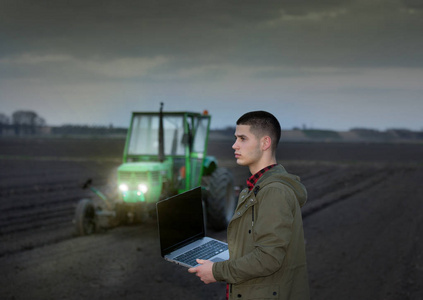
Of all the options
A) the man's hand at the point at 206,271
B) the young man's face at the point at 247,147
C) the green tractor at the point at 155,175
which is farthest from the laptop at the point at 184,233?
the green tractor at the point at 155,175

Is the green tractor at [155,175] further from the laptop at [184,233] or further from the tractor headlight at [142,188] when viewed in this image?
the laptop at [184,233]

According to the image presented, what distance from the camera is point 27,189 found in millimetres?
13562

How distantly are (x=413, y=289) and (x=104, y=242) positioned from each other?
492cm

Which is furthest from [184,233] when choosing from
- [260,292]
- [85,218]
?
[85,218]

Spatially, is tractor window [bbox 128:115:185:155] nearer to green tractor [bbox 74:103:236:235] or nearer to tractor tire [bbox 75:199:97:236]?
green tractor [bbox 74:103:236:235]

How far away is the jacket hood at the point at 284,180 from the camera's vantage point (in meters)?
2.12

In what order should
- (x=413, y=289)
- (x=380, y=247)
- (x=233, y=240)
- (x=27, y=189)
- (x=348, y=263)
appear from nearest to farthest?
(x=233, y=240), (x=413, y=289), (x=348, y=263), (x=380, y=247), (x=27, y=189)

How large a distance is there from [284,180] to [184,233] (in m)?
0.81

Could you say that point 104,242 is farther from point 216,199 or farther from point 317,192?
point 317,192

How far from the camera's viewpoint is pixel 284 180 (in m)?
2.12

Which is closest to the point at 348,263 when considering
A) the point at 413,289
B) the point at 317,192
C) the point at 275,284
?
the point at 413,289

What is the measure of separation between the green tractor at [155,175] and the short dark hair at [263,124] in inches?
208

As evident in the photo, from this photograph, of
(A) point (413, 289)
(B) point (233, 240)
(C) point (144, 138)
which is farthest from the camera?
(C) point (144, 138)

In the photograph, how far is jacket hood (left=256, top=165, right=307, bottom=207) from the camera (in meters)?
2.12
